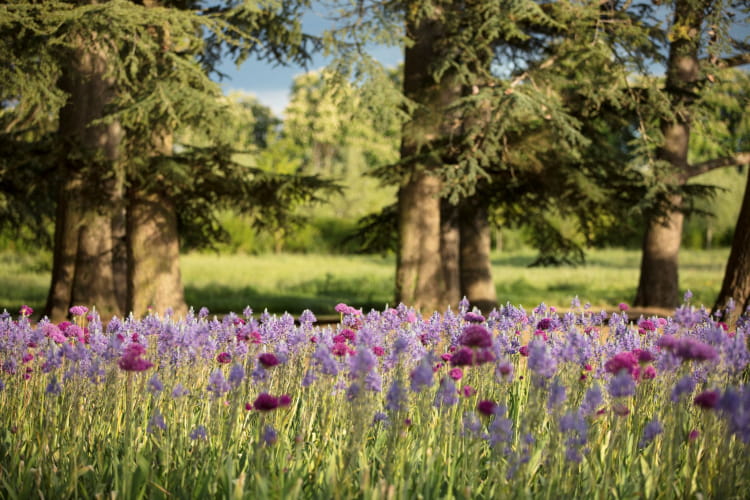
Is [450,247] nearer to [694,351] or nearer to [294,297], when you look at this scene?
[294,297]

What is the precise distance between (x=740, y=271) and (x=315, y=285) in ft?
46.9

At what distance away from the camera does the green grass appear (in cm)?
1802

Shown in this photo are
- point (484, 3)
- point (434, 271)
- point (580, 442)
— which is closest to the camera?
point (580, 442)

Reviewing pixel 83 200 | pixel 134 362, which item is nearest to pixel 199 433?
pixel 134 362

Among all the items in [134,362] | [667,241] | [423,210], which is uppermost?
[423,210]

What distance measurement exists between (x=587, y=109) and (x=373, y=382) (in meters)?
11.1

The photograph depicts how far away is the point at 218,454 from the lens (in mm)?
3607

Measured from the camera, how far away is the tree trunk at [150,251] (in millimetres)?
11234

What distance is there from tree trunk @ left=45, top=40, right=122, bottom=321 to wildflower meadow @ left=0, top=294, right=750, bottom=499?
265 inches

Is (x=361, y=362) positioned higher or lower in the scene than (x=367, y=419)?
higher

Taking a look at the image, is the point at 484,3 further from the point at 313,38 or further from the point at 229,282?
the point at 229,282

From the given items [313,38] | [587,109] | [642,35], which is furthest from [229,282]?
[642,35]

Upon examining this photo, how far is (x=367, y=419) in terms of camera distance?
3.32 meters

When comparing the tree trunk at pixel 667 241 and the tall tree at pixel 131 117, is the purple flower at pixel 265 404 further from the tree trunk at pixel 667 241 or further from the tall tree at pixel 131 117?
the tree trunk at pixel 667 241
